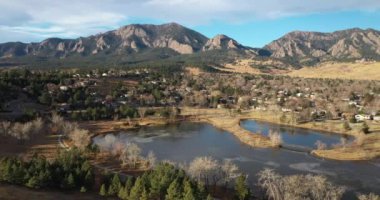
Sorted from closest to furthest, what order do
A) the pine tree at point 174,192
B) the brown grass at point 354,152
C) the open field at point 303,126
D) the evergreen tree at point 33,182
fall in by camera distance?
the pine tree at point 174,192
the evergreen tree at point 33,182
the brown grass at point 354,152
the open field at point 303,126

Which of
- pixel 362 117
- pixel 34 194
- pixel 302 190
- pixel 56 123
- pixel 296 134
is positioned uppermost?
pixel 302 190

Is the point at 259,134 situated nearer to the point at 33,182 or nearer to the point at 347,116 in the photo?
the point at 347,116

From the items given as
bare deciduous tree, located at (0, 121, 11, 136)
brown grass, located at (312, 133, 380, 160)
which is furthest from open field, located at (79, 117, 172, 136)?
brown grass, located at (312, 133, 380, 160)

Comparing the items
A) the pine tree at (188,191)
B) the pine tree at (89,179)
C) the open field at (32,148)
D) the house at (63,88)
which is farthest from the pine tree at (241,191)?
the house at (63,88)

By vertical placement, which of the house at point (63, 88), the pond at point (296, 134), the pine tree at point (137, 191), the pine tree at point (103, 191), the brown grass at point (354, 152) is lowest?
the pond at point (296, 134)

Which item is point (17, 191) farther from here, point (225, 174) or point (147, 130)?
point (147, 130)

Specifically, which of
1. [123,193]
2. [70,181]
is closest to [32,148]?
[70,181]

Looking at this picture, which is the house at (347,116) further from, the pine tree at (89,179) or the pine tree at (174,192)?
the pine tree at (89,179)
